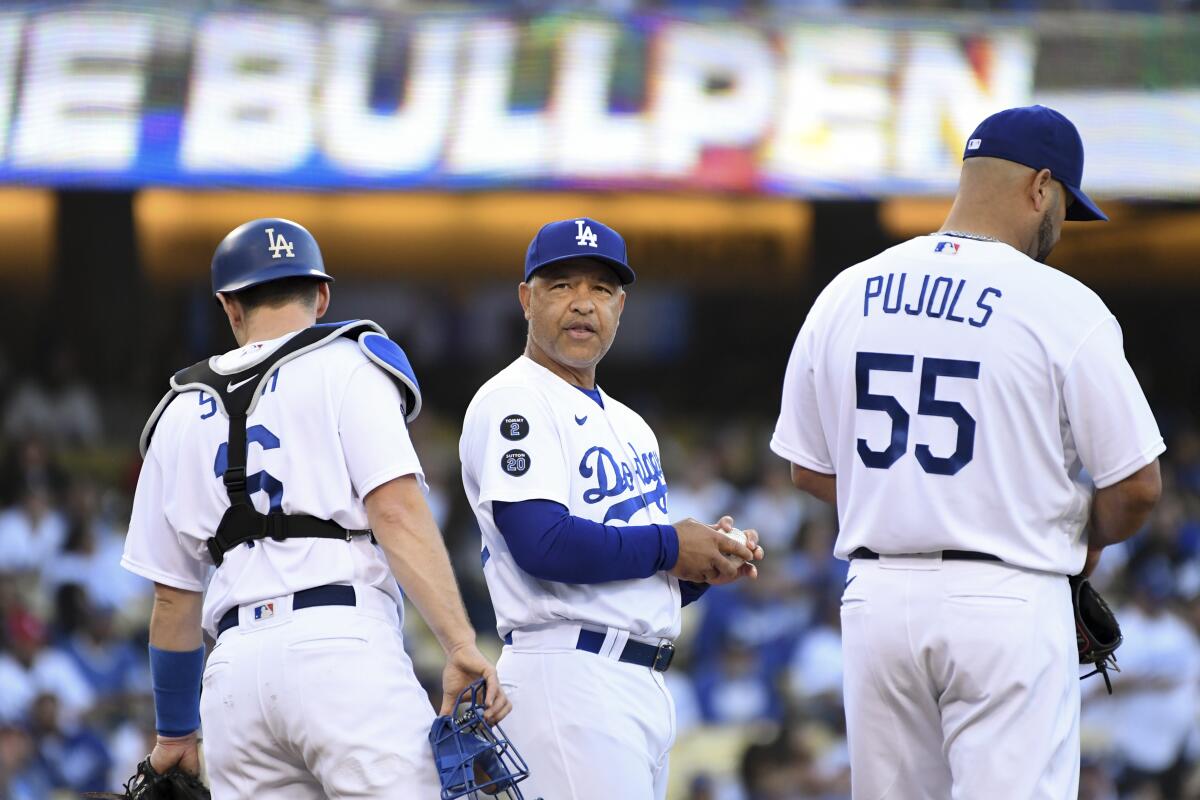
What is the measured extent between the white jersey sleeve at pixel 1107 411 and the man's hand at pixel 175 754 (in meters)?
2.12

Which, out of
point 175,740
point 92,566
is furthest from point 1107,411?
point 92,566

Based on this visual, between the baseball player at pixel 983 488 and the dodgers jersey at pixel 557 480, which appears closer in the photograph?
the baseball player at pixel 983 488

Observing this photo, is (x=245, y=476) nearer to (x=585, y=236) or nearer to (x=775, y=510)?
(x=585, y=236)

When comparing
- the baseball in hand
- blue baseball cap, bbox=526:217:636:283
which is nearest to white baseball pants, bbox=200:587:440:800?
the baseball in hand

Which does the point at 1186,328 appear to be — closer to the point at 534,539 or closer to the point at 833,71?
the point at 833,71

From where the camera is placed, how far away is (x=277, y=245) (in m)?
3.69

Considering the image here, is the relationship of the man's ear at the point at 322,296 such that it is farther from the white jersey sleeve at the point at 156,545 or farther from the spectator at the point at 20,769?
the spectator at the point at 20,769

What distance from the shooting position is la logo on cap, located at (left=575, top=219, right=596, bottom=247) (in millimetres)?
3906

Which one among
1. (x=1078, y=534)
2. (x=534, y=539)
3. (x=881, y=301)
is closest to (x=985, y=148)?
(x=881, y=301)

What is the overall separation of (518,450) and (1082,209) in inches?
53.8

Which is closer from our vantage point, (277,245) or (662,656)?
(277,245)

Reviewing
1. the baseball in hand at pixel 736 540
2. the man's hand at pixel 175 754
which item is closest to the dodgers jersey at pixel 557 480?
the baseball in hand at pixel 736 540

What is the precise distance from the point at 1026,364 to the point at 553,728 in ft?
4.25

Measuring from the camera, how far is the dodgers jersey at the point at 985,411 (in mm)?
3381
